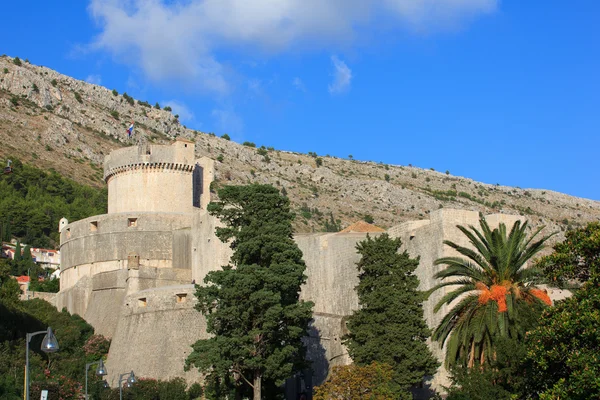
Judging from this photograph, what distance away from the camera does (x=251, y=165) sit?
99.4m

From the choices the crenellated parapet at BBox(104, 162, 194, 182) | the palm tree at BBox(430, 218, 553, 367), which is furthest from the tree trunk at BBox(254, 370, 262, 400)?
the crenellated parapet at BBox(104, 162, 194, 182)

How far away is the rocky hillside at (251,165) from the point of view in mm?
89125

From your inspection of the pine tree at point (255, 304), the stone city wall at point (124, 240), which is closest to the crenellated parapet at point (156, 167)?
the stone city wall at point (124, 240)

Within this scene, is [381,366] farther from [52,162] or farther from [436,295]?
[52,162]

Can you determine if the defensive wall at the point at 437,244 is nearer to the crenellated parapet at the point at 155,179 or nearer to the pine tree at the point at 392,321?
the pine tree at the point at 392,321

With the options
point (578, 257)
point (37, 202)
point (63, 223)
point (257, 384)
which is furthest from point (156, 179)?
point (37, 202)

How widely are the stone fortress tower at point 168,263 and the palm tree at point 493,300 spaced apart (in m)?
5.80

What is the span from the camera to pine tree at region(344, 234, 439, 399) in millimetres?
30297

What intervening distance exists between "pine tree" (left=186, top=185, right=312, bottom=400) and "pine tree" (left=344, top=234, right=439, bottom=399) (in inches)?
81.9

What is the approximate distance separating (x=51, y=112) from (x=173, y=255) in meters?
56.4

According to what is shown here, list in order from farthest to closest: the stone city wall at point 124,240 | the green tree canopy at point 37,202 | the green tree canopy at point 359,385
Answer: the green tree canopy at point 37,202 → the stone city wall at point 124,240 → the green tree canopy at point 359,385

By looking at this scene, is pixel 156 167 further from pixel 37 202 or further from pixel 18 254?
pixel 37 202

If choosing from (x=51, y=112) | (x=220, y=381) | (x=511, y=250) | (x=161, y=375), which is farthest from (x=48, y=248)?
(x=511, y=250)

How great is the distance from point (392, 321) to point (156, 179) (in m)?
21.9
